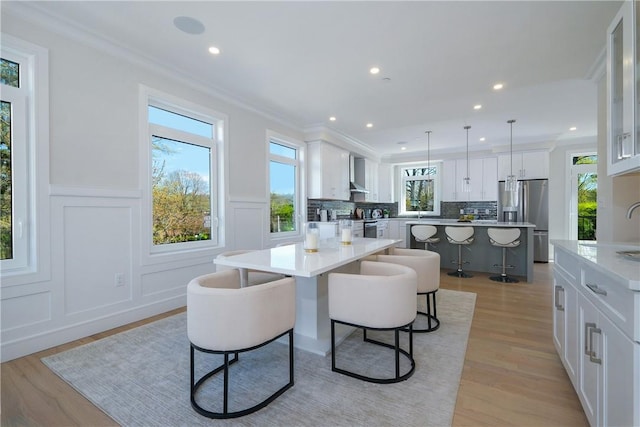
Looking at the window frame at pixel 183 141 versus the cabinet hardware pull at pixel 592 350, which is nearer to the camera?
the cabinet hardware pull at pixel 592 350

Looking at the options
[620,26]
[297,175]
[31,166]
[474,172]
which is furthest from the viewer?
[474,172]

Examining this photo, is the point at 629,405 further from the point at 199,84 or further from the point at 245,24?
the point at 199,84

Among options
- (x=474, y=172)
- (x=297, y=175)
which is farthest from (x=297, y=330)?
(x=474, y=172)

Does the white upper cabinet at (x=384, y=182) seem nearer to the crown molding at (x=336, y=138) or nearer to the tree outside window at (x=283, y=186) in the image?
the crown molding at (x=336, y=138)

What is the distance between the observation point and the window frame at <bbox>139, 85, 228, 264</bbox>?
10.2ft

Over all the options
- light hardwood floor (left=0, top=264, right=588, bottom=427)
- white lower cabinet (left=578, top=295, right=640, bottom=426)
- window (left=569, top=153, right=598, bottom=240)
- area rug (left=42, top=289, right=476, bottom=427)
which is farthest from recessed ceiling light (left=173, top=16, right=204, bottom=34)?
window (left=569, top=153, right=598, bottom=240)

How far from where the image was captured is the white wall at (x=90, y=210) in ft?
7.75

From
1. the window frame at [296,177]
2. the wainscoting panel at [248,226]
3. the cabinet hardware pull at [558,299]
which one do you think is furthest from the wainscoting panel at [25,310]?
the cabinet hardware pull at [558,299]

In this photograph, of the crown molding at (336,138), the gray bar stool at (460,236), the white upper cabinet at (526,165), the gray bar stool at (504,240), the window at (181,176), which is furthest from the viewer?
the white upper cabinet at (526,165)

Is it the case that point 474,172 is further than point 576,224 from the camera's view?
Yes

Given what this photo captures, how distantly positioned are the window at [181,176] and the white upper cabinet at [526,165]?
245 inches

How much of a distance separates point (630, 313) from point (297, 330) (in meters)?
1.98

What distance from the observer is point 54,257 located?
8.01 ft

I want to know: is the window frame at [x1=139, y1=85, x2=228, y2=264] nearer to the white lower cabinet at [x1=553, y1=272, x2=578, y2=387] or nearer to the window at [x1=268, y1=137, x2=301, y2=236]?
the window at [x1=268, y1=137, x2=301, y2=236]
